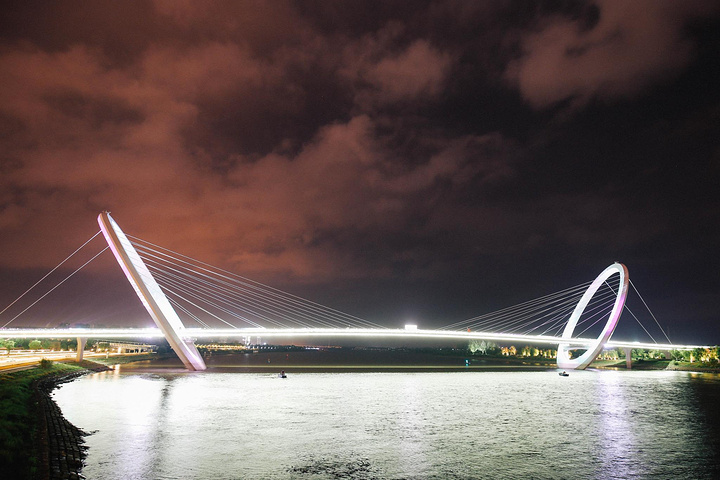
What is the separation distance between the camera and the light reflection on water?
13.7 metres

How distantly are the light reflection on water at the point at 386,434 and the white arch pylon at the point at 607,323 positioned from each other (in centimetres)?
2131

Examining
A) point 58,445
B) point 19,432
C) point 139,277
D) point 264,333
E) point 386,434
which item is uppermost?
point 139,277

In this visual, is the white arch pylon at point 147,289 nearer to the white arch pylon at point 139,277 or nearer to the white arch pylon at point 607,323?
the white arch pylon at point 139,277

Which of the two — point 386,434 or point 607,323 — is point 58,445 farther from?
point 607,323

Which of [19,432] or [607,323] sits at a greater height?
[607,323]

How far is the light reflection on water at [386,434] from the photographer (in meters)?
13.7

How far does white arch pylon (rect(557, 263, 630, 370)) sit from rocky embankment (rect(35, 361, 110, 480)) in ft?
167

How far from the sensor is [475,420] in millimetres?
Answer: 22500

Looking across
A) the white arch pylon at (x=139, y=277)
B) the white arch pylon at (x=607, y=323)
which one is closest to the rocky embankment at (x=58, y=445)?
the white arch pylon at (x=139, y=277)

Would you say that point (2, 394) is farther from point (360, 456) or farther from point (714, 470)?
point (714, 470)

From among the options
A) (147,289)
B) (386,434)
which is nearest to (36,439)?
(386,434)

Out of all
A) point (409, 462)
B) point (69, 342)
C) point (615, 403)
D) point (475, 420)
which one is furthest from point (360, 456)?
point (69, 342)

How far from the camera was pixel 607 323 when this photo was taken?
53.3 metres

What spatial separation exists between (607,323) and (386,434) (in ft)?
141
